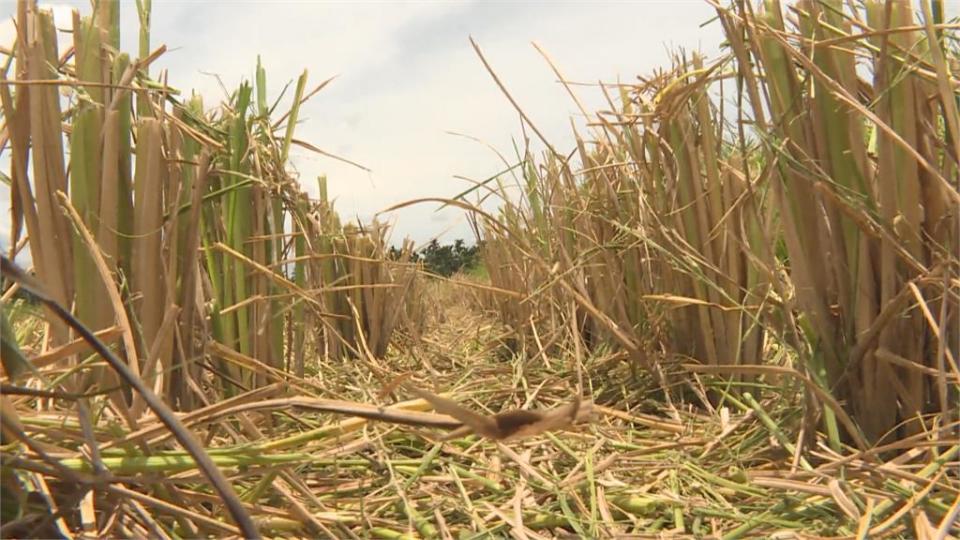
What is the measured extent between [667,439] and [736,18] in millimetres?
705

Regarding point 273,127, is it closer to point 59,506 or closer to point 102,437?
point 102,437

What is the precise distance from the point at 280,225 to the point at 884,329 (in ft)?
3.74

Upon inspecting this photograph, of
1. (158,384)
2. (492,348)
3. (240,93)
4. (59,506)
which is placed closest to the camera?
(59,506)

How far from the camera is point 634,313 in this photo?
1.80 metres

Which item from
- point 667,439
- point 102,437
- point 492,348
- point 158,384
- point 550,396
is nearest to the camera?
point 102,437

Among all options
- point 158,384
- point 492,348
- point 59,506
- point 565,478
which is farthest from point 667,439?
point 492,348

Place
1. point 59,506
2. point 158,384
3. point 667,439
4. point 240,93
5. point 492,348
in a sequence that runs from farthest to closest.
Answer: point 492,348, point 240,93, point 667,439, point 158,384, point 59,506

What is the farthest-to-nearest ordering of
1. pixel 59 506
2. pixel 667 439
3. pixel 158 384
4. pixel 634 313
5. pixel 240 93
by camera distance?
pixel 634 313
pixel 240 93
pixel 667 439
pixel 158 384
pixel 59 506

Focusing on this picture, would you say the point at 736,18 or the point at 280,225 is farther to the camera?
the point at 280,225

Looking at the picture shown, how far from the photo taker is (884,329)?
39.6 inches

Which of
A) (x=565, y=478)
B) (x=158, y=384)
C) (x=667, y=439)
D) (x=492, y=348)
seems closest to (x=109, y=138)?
(x=158, y=384)

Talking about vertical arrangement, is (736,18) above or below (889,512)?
above

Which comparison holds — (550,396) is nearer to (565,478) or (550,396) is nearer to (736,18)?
(565,478)

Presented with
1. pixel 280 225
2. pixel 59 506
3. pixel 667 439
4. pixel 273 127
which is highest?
pixel 273 127
